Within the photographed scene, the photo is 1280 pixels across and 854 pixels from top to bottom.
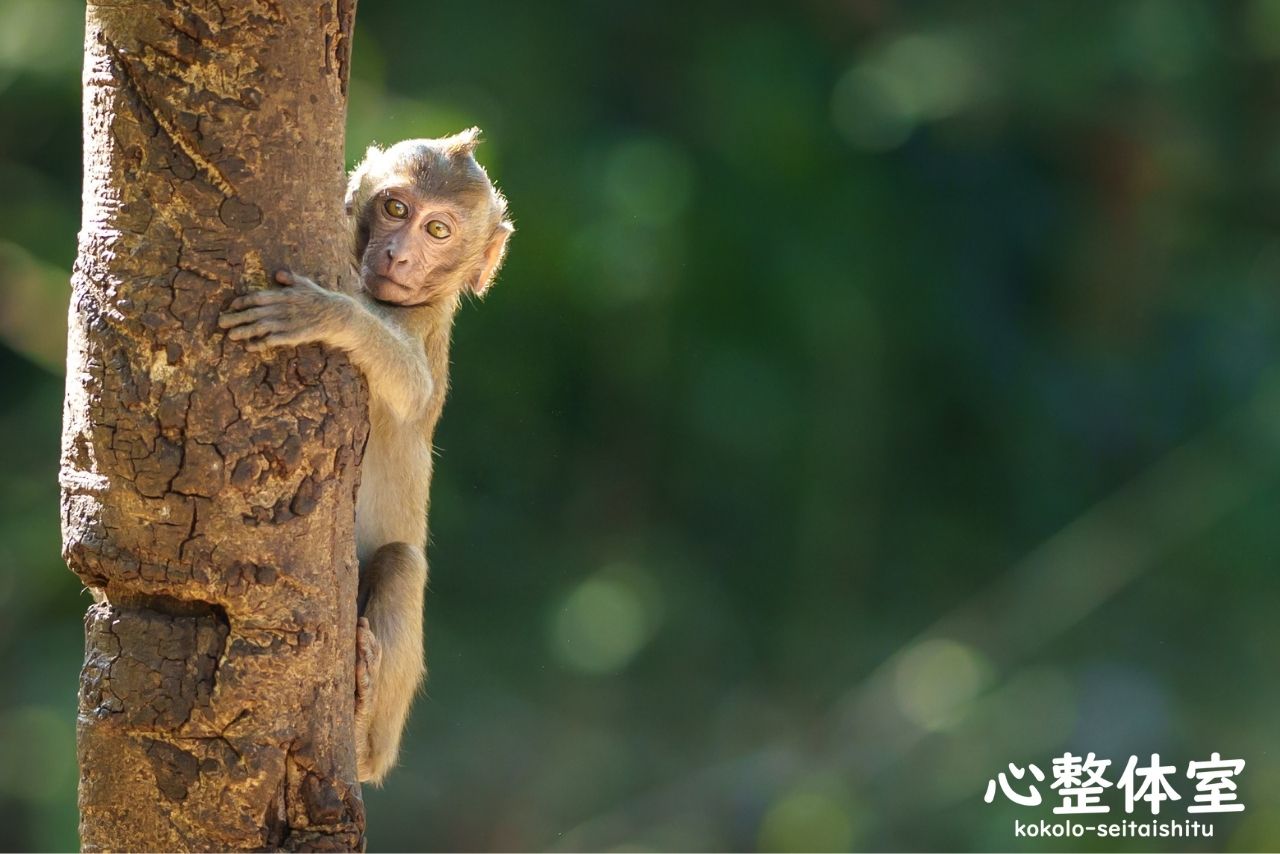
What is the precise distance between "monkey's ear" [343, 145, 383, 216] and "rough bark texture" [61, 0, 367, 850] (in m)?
1.13

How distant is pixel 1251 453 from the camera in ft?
25.1

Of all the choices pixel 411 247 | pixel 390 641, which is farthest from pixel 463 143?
pixel 390 641

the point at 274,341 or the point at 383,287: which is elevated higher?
the point at 383,287

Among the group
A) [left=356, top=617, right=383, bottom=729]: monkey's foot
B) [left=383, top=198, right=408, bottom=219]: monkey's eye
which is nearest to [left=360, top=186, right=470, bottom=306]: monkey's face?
[left=383, top=198, right=408, bottom=219]: monkey's eye

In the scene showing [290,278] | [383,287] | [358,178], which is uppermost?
[358,178]

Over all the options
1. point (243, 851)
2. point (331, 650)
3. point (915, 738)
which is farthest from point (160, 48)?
point (915, 738)

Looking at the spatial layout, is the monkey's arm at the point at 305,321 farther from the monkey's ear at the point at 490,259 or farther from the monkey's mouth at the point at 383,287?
the monkey's ear at the point at 490,259

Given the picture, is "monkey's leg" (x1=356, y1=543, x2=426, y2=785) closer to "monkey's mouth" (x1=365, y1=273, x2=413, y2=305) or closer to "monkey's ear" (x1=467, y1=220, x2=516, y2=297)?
"monkey's mouth" (x1=365, y1=273, x2=413, y2=305)

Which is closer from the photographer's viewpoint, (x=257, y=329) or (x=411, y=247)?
(x=257, y=329)

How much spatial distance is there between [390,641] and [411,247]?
86 centimetres

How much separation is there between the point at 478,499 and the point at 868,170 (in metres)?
2.63

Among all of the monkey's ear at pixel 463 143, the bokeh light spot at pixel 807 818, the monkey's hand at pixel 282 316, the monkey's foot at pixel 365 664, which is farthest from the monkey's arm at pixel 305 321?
the bokeh light spot at pixel 807 818

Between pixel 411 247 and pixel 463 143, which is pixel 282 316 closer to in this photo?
pixel 411 247

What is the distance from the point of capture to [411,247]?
3.33m
